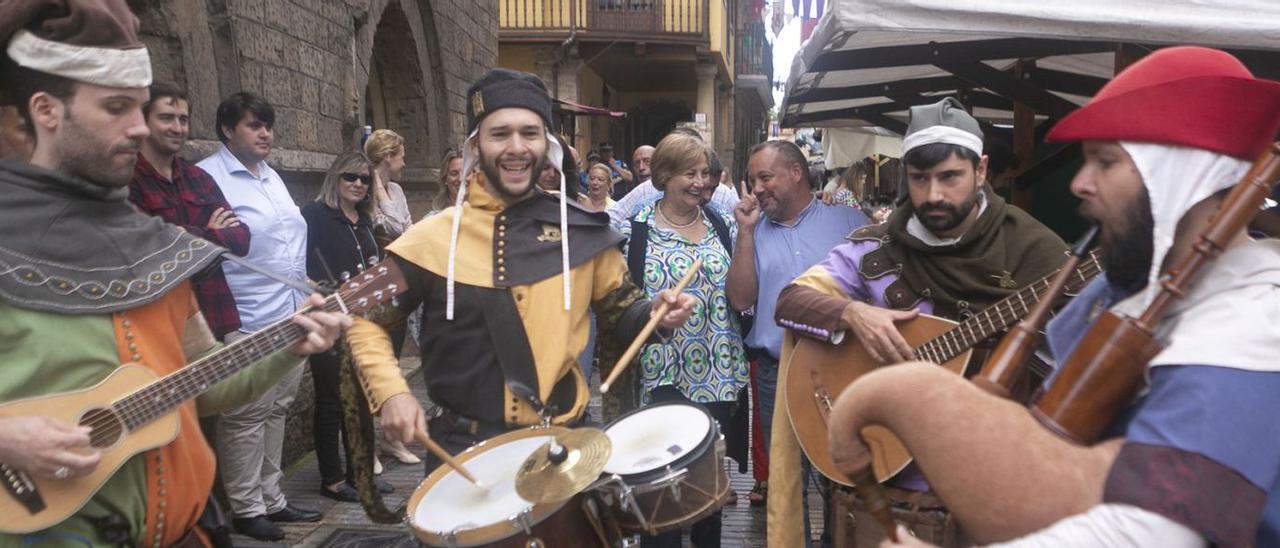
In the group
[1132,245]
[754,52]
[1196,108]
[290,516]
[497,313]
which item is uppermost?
[754,52]

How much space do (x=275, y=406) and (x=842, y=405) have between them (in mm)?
3932

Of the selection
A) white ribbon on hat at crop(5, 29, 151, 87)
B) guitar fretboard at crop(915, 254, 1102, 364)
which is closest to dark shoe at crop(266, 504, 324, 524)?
white ribbon on hat at crop(5, 29, 151, 87)

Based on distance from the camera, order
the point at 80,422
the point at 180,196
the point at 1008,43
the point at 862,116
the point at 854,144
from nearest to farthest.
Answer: the point at 80,422
the point at 180,196
the point at 1008,43
the point at 862,116
the point at 854,144

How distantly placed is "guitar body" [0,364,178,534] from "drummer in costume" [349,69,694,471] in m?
0.56

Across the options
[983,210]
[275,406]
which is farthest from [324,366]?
[983,210]

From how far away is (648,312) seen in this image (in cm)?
278

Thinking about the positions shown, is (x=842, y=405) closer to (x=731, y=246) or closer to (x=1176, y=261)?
(x=1176, y=261)

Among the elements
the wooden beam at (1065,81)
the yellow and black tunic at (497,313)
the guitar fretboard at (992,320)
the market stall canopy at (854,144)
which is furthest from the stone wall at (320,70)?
the market stall canopy at (854,144)

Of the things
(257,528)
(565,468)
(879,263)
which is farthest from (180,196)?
(879,263)

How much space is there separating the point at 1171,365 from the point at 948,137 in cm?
171

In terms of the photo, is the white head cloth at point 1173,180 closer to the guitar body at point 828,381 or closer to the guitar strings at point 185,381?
the guitar body at point 828,381

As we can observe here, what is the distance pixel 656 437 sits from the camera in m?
2.46

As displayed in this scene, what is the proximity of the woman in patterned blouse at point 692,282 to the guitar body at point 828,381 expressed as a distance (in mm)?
902

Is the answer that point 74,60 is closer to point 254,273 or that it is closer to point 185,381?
point 185,381
